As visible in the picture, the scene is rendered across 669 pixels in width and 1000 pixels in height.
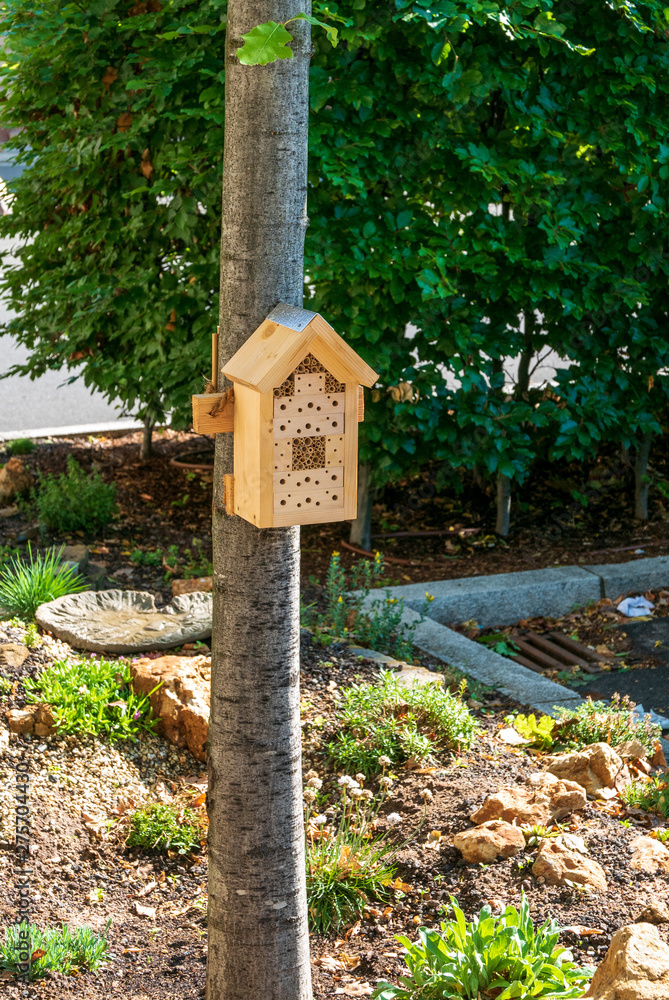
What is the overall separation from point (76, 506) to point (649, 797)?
3.78 m

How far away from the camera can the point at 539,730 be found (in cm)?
379

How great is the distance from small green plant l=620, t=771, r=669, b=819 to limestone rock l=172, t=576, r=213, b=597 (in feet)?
7.34

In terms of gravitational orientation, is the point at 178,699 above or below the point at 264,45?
below

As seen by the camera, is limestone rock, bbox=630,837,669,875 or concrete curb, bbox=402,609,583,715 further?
concrete curb, bbox=402,609,583,715

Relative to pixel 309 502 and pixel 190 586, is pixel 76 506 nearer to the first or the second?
pixel 190 586

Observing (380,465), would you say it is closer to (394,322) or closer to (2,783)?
(394,322)

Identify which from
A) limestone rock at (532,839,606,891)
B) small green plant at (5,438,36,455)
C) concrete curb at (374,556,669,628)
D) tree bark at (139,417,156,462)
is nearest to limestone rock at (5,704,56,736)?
limestone rock at (532,839,606,891)

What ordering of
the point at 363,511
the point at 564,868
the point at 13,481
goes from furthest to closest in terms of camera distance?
the point at 13,481 → the point at 363,511 → the point at 564,868

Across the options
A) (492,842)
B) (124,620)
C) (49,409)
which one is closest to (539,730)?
(492,842)

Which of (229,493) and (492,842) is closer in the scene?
(229,493)

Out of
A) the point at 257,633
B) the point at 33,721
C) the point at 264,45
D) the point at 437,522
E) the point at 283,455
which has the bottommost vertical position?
the point at 33,721

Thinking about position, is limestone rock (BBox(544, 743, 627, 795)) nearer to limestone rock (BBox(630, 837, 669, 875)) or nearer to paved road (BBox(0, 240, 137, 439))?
limestone rock (BBox(630, 837, 669, 875))

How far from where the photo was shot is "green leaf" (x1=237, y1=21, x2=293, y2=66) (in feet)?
5.81

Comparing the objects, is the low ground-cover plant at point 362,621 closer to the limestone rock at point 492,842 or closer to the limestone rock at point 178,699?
the limestone rock at point 178,699
